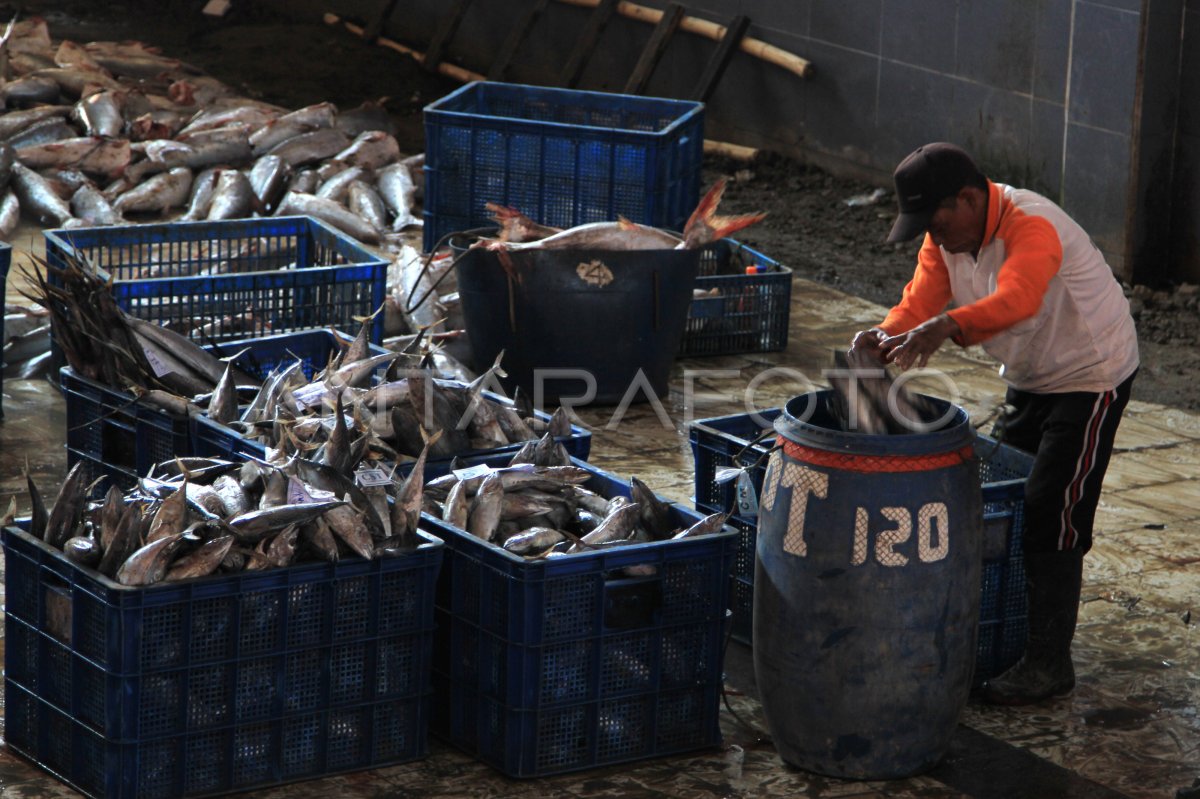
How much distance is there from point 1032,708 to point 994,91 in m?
7.28

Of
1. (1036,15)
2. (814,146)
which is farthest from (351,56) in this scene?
(1036,15)

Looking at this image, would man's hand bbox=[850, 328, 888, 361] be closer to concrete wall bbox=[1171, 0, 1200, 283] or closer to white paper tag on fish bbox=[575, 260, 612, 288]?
white paper tag on fish bbox=[575, 260, 612, 288]

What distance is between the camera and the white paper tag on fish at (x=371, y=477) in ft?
16.0

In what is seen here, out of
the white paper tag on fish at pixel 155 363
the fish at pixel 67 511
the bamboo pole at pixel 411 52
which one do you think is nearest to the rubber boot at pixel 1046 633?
the fish at pixel 67 511

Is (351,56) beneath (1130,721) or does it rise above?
above

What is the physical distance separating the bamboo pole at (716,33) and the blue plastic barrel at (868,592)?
870 cm

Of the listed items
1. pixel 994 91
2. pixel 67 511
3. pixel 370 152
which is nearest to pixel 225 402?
pixel 67 511

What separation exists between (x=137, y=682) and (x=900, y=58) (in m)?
9.25

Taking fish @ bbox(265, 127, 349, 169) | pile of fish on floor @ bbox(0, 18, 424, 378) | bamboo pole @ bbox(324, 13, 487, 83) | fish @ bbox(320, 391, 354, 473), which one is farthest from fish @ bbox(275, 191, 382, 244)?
fish @ bbox(320, 391, 354, 473)

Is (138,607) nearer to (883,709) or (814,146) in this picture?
(883,709)

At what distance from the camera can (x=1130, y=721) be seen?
5.25m

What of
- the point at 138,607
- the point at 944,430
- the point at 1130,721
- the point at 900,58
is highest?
the point at 900,58

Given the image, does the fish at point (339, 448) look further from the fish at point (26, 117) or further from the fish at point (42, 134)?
the fish at point (26, 117)

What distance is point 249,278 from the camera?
24.7 ft
